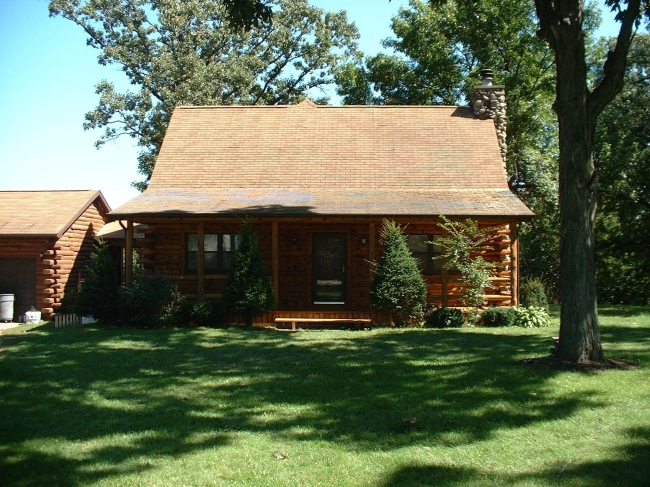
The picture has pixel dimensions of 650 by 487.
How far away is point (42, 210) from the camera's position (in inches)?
806

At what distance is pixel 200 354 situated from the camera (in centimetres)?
1184

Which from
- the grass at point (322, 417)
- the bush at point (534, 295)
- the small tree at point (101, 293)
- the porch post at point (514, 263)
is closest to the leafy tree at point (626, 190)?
the bush at point (534, 295)

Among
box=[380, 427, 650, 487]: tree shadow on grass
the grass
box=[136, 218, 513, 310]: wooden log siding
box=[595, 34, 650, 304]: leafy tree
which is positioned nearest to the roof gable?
box=[136, 218, 513, 310]: wooden log siding

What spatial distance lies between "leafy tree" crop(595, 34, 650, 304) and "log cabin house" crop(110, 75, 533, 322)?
4767 mm

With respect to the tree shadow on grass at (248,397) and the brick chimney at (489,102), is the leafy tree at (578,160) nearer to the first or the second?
the tree shadow on grass at (248,397)

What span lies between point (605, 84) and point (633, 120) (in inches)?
622

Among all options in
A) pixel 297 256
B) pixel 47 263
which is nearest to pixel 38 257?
pixel 47 263

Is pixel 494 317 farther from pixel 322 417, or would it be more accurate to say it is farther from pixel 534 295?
pixel 322 417

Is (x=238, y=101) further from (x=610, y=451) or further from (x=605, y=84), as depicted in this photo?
(x=610, y=451)

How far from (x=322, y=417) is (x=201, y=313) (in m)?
9.07

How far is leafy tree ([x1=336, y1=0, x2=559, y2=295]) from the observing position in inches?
1030

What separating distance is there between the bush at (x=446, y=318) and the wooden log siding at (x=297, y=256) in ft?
4.02

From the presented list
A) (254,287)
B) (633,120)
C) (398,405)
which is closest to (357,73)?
(633,120)

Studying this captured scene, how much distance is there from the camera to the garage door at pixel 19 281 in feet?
63.1
